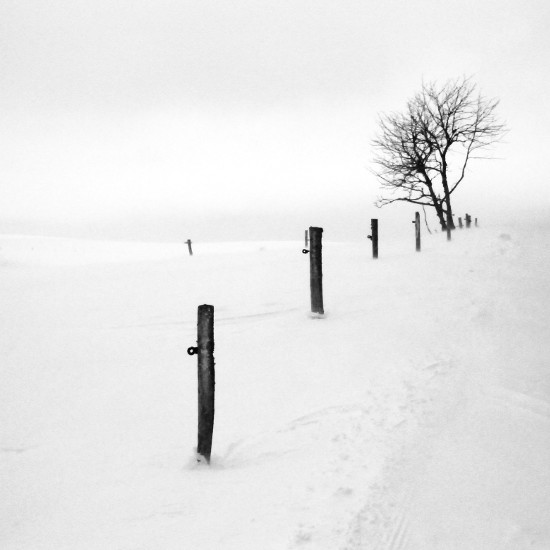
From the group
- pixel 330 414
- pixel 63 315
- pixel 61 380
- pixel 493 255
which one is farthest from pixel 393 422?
pixel 493 255

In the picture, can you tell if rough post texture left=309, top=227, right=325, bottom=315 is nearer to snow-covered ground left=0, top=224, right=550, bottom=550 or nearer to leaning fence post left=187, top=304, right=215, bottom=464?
snow-covered ground left=0, top=224, right=550, bottom=550

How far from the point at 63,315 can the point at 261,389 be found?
269 inches

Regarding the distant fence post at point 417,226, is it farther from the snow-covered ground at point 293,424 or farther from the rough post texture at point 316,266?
the rough post texture at point 316,266

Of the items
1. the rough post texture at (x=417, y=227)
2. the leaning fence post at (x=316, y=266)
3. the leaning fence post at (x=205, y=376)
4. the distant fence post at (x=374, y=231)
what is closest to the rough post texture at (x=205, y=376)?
the leaning fence post at (x=205, y=376)

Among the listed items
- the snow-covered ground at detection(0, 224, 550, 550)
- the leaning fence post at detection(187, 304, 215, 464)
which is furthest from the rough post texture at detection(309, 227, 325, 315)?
the leaning fence post at detection(187, 304, 215, 464)

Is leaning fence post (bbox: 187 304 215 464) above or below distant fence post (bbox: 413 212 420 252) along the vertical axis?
below

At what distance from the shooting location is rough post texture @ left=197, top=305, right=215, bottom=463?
4238mm

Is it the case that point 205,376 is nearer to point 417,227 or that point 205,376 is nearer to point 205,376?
point 205,376

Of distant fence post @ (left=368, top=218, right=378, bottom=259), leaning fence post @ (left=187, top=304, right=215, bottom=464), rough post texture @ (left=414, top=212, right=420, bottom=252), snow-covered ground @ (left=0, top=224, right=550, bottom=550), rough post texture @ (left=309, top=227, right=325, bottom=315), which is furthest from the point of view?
rough post texture @ (left=414, top=212, right=420, bottom=252)

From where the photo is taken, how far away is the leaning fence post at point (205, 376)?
4238 millimetres

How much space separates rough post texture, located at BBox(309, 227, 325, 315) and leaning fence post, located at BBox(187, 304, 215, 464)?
422 cm

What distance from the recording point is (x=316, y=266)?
27.2 ft

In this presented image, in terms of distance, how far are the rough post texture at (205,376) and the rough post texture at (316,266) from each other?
4219 millimetres

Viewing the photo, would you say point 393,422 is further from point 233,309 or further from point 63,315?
point 63,315
